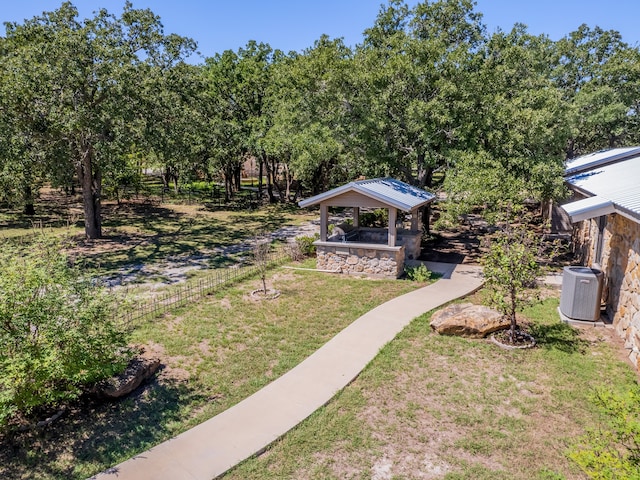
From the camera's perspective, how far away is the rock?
7605 millimetres

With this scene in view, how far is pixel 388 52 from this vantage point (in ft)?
62.6

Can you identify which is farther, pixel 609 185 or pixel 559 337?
pixel 609 185

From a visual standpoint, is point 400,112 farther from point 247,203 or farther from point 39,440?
point 247,203

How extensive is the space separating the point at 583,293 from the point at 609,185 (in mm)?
3939

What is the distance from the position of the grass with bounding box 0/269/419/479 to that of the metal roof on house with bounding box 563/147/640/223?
563cm

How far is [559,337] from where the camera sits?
404 inches

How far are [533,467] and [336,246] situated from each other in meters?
10.6

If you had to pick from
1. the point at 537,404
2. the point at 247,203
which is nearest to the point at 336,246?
the point at 537,404

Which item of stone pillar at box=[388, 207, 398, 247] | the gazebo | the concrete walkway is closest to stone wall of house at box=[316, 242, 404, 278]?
the gazebo

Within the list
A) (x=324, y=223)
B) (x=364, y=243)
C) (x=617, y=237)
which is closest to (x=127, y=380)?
(x=324, y=223)

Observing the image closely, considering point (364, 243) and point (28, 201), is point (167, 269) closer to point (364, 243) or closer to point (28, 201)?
point (364, 243)

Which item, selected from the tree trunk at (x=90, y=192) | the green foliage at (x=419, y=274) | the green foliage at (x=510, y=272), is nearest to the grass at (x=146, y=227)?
the tree trunk at (x=90, y=192)

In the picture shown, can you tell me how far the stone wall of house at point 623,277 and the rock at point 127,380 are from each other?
949 centimetres

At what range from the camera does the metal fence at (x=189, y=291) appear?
452 inches
